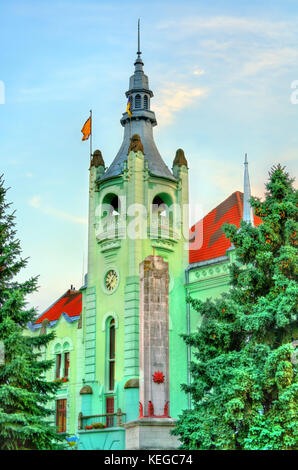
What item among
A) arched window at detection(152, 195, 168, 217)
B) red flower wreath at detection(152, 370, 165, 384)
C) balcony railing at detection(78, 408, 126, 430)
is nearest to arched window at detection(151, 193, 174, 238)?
arched window at detection(152, 195, 168, 217)

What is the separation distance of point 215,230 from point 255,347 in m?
18.6

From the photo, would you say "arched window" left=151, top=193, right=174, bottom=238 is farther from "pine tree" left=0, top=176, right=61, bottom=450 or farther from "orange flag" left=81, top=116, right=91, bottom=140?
"pine tree" left=0, top=176, right=61, bottom=450

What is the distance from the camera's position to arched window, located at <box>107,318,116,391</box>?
1417 inches

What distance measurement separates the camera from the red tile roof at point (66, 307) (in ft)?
145

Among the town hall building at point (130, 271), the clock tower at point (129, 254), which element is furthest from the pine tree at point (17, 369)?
the clock tower at point (129, 254)

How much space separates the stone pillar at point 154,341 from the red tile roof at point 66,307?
56.0 ft

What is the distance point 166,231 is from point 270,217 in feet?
50.6

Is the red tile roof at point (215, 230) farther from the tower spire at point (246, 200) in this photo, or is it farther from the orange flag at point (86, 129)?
the orange flag at point (86, 129)

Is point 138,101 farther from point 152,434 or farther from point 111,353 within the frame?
point 152,434

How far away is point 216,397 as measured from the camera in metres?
20.5

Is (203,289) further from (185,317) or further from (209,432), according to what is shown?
(209,432)

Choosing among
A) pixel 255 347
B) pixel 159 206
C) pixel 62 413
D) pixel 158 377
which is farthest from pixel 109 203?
pixel 255 347

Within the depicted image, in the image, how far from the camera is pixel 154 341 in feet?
83.8

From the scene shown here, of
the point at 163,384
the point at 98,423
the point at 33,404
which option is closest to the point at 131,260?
the point at 98,423
